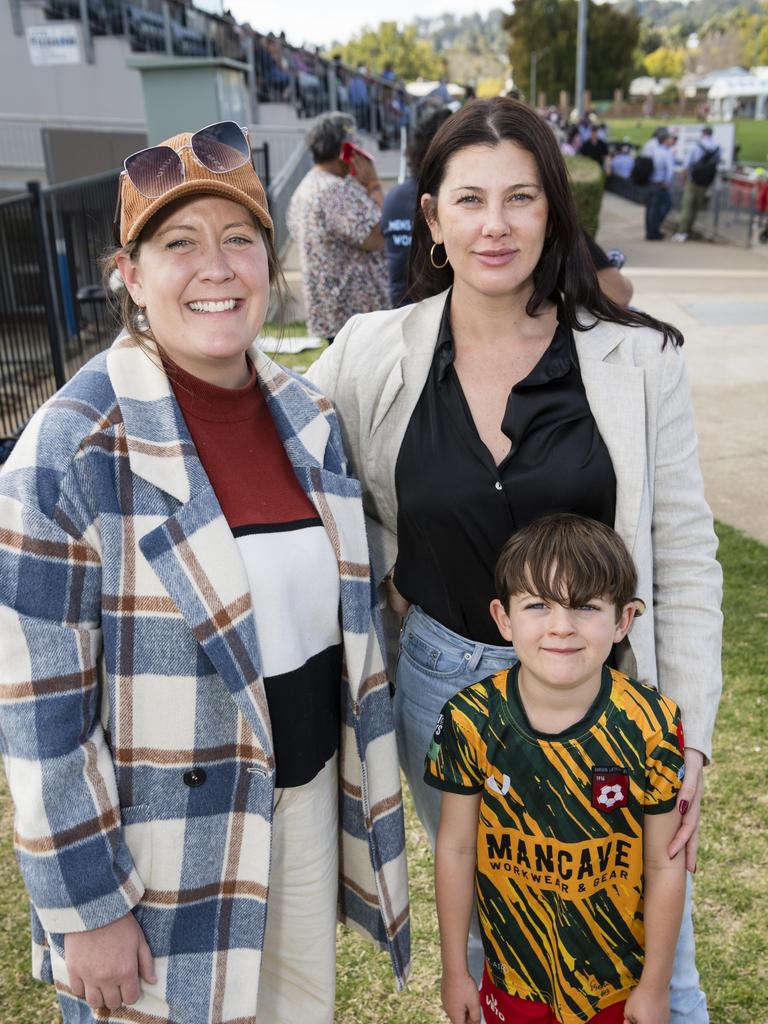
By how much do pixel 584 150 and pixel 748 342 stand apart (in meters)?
16.4

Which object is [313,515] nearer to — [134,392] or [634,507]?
[134,392]

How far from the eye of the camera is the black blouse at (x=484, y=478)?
6.50ft

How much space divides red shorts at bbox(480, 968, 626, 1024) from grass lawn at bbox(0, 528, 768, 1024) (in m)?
0.73

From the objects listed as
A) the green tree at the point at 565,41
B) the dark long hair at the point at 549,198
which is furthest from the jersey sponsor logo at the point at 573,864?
the green tree at the point at 565,41

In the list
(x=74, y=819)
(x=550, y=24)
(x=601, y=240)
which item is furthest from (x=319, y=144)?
(x=550, y=24)

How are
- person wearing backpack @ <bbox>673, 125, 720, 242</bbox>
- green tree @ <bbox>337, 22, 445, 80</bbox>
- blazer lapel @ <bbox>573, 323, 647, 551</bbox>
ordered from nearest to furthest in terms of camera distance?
blazer lapel @ <bbox>573, 323, 647, 551</bbox> → person wearing backpack @ <bbox>673, 125, 720, 242</bbox> → green tree @ <bbox>337, 22, 445, 80</bbox>

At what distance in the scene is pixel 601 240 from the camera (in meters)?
17.6

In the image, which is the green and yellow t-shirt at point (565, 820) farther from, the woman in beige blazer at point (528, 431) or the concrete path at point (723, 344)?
the concrete path at point (723, 344)

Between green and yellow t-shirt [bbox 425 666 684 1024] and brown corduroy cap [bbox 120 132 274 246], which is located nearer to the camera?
brown corduroy cap [bbox 120 132 274 246]

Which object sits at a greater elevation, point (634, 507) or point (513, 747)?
point (634, 507)

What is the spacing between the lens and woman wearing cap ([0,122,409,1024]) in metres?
1.57

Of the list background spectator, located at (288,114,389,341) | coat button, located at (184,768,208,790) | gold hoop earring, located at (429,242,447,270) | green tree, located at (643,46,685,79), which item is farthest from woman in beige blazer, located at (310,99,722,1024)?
green tree, located at (643,46,685,79)

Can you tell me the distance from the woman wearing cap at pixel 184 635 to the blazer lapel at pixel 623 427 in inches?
21.2

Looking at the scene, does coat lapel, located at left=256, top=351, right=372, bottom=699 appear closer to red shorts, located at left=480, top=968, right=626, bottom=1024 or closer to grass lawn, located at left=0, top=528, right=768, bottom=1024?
red shorts, located at left=480, top=968, right=626, bottom=1024
